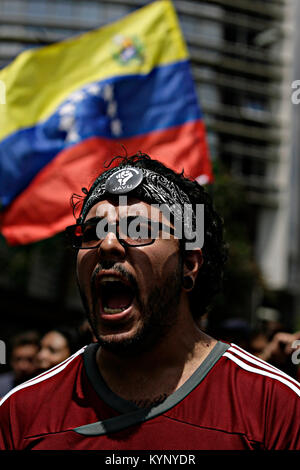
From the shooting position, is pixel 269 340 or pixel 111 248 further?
pixel 269 340

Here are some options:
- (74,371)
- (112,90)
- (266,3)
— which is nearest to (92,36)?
(112,90)

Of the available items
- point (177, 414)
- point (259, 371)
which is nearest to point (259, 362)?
point (259, 371)

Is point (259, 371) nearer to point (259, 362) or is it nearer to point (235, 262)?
point (259, 362)

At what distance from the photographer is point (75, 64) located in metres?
6.00

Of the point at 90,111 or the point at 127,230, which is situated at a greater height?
the point at 90,111

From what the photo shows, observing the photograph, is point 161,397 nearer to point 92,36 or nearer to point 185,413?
point 185,413

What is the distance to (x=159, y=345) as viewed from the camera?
1.81m

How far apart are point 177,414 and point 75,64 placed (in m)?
4.98

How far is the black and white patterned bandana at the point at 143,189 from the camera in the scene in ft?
6.06

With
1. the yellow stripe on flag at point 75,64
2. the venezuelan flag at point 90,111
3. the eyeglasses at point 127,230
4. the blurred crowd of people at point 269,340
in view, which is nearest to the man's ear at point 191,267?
the eyeglasses at point 127,230

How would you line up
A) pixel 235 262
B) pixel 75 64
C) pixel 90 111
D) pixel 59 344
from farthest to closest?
pixel 235 262
pixel 75 64
pixel 90 111
pixel 59 344

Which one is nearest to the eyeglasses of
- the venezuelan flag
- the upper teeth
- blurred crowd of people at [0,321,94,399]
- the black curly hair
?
the upper teeth

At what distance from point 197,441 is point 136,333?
1.14ft

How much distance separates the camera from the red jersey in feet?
5.21
